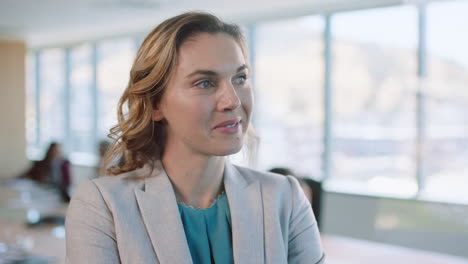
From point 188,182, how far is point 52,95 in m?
11.4

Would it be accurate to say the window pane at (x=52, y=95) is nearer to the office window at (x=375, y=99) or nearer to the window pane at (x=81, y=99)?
the window pane at (x=81, y=99)

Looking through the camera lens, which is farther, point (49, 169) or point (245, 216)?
point (49, 169)

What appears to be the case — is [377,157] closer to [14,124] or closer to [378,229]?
[378,229]

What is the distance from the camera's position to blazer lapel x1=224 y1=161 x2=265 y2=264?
1.27 metres

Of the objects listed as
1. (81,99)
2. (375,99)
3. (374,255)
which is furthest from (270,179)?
(81,99)

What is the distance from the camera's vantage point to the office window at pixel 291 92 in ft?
24.3

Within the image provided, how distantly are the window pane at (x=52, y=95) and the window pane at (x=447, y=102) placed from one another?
8.20 m

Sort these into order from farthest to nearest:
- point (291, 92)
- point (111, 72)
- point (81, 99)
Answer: point (81, 99) → point (111, 72) → point (291, 92)

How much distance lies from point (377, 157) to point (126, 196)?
6129 mm

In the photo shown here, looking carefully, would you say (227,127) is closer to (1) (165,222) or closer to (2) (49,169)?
(1) (165,222)

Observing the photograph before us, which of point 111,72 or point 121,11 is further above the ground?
point 121,11

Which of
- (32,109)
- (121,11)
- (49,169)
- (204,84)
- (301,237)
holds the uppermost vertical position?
(121,11)

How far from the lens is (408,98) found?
21.5 ft

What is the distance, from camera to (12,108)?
10.8 metres
